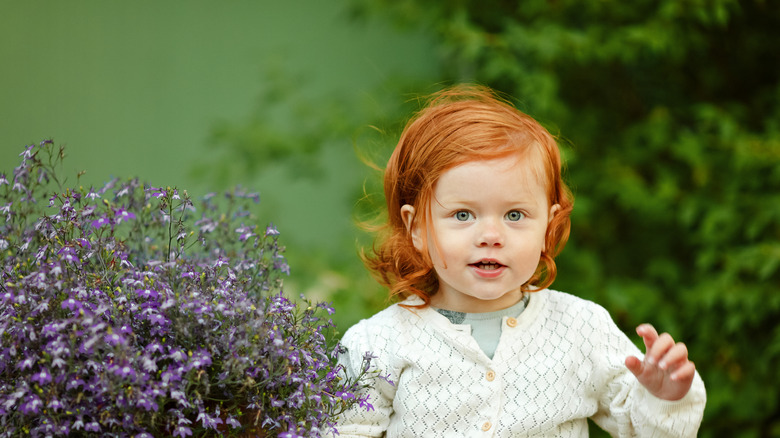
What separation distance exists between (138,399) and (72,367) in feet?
0.39

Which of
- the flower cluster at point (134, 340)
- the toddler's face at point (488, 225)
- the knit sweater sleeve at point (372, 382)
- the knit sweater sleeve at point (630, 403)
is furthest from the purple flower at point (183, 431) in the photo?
the knit sweater sleeve at point (630, 403)

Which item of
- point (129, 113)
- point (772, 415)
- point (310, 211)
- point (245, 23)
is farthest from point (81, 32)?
point (772, 415)

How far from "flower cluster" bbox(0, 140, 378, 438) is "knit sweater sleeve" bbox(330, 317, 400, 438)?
0.08 m

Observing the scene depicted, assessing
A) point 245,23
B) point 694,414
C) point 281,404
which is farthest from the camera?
point 245,23

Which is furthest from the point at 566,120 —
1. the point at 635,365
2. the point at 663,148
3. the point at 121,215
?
the point at 121,215

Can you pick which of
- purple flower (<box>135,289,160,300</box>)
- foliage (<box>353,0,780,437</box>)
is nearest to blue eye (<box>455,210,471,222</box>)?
purple flower (<box>135,289,160,300</box>)

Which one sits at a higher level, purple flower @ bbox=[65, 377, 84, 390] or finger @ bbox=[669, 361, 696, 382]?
purple flower @ bbox=[65, 377, 84, 390]

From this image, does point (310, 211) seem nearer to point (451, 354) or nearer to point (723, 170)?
point (723, 170)

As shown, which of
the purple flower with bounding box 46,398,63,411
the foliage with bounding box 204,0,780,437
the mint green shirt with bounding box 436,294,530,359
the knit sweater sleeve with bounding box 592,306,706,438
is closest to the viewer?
the purple flower with bounding box 46,398,63,411

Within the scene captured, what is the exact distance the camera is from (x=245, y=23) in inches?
165

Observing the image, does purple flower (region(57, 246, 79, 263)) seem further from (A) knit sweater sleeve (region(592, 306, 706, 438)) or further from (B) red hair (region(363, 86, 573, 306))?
(A) knit sweater sleeve (region(592, 306, 706, 438))

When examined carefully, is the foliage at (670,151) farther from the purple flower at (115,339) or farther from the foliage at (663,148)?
the purple flower at (115,339)

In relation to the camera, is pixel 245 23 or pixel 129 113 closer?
pixel 129 113

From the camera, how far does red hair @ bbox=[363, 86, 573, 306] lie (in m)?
1.58
